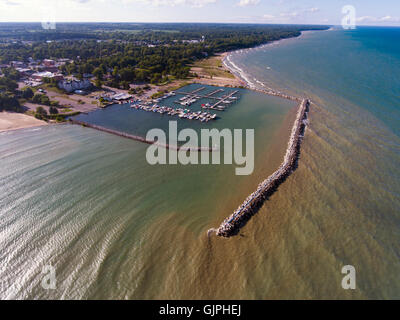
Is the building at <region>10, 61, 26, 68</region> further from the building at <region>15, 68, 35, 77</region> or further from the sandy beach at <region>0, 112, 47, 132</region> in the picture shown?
the sandy beach at <region>0, 112, 47, 132</region>

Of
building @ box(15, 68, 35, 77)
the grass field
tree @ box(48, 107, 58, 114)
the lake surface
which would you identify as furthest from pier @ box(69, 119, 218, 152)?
the grass field

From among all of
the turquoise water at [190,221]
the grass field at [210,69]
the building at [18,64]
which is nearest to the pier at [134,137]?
the turquoise water at [190,221]

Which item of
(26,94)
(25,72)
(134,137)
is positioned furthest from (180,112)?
(25,72)

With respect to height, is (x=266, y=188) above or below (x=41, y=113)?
below

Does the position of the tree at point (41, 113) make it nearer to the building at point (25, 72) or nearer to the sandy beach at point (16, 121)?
the sandy beach at point (16, 121)

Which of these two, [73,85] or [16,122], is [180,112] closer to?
[16,122]
